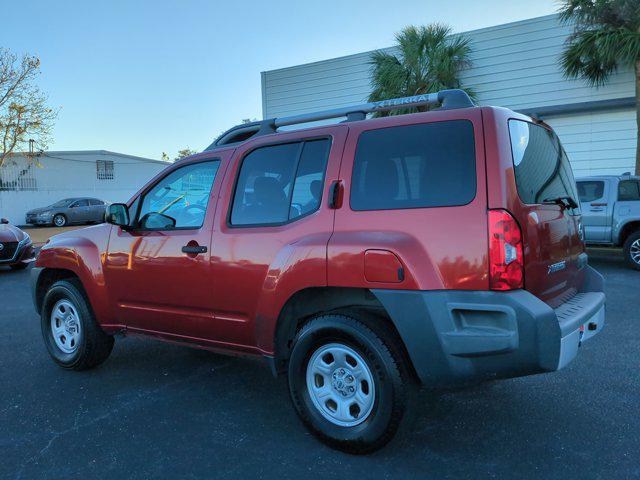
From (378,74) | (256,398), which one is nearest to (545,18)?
(378,74)

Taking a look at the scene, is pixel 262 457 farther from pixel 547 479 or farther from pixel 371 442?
pixel 547 479

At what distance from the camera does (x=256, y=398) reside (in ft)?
13.0

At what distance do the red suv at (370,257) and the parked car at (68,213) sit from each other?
74.8ft

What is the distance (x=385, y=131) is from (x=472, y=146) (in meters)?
0.55

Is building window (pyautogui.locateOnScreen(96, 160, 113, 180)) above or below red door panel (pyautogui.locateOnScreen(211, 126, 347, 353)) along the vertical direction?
above

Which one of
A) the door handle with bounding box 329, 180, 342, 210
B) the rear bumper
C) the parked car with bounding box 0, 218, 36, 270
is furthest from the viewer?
the parked car with bounding box 0, 218, 36, 270

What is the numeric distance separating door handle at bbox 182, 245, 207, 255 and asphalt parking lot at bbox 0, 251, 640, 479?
1125 millimetres

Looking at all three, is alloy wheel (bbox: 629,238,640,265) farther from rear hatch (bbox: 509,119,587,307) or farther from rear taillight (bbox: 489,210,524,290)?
rear taillight (bbox: 489,210,524,290)

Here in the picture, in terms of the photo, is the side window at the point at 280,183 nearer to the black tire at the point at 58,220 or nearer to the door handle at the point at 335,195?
the door handle at the point at 335,195

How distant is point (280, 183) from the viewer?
3.52m

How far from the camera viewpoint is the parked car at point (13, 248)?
10.5 m

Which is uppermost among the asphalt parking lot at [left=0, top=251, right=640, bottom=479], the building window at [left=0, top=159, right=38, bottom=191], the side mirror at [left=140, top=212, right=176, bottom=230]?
the building window at [left=0, top=159, right=38, bottom=191]

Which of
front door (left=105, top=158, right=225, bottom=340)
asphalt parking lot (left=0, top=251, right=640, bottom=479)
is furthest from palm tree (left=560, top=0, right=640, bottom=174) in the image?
front door (left=105, top=158, right=225, bottom=340)

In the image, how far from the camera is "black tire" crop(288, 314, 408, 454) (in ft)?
9.39
